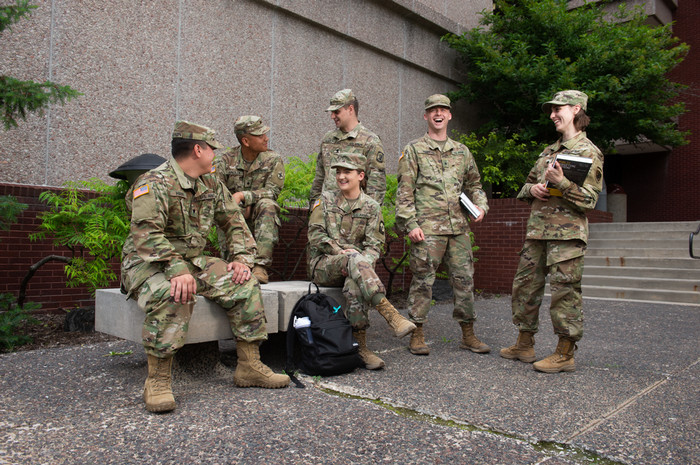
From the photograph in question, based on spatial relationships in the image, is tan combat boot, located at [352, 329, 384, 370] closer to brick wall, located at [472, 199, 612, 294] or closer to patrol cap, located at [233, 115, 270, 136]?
patrol cap, located at [233, 115, 270, 136]

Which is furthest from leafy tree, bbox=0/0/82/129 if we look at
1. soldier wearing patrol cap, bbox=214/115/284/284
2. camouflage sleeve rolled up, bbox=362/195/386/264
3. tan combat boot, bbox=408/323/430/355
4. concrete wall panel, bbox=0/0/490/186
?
tan combat boot, bbox=408/323/430/355

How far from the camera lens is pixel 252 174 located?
5.51 meters

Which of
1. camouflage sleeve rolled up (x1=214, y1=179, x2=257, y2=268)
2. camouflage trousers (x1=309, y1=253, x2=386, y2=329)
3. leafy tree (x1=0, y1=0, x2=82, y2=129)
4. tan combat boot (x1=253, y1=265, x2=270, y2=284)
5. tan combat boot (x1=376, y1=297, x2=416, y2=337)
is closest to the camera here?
camouflage sleeve rolled up (x1=214, y1=179, x2=257, y2=268)

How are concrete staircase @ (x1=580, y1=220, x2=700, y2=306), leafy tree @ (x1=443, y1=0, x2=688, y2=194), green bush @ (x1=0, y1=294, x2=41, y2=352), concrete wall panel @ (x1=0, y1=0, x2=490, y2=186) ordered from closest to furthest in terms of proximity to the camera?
green bush @ (x1=0, y1=294, x2=41, y2=352), concrete wall panel @ (x1=0, y1=0, x2=490, y2=186), concrete staircase @ (x1=580, y1=220, x2=700, y2=306), leafy tree @ (x1=443, y1=0, x2=688, y2=194)

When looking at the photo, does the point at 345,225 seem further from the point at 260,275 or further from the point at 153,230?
the point at 153,230

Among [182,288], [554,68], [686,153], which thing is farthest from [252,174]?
[686,153]

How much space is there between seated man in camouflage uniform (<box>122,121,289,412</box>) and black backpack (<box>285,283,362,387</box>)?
324 mm

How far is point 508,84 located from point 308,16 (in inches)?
210

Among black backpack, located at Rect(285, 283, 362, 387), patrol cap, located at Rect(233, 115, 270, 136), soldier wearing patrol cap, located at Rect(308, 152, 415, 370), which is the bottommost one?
black backpack, located at Rect(285, 283, 362, 387)

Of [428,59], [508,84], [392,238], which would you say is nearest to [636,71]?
[508,84]

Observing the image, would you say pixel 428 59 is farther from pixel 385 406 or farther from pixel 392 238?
pixel 385 406

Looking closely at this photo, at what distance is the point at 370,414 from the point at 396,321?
42.8 inches

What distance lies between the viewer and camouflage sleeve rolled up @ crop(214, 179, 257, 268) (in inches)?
155

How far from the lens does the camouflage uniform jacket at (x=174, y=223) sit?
3379mm
